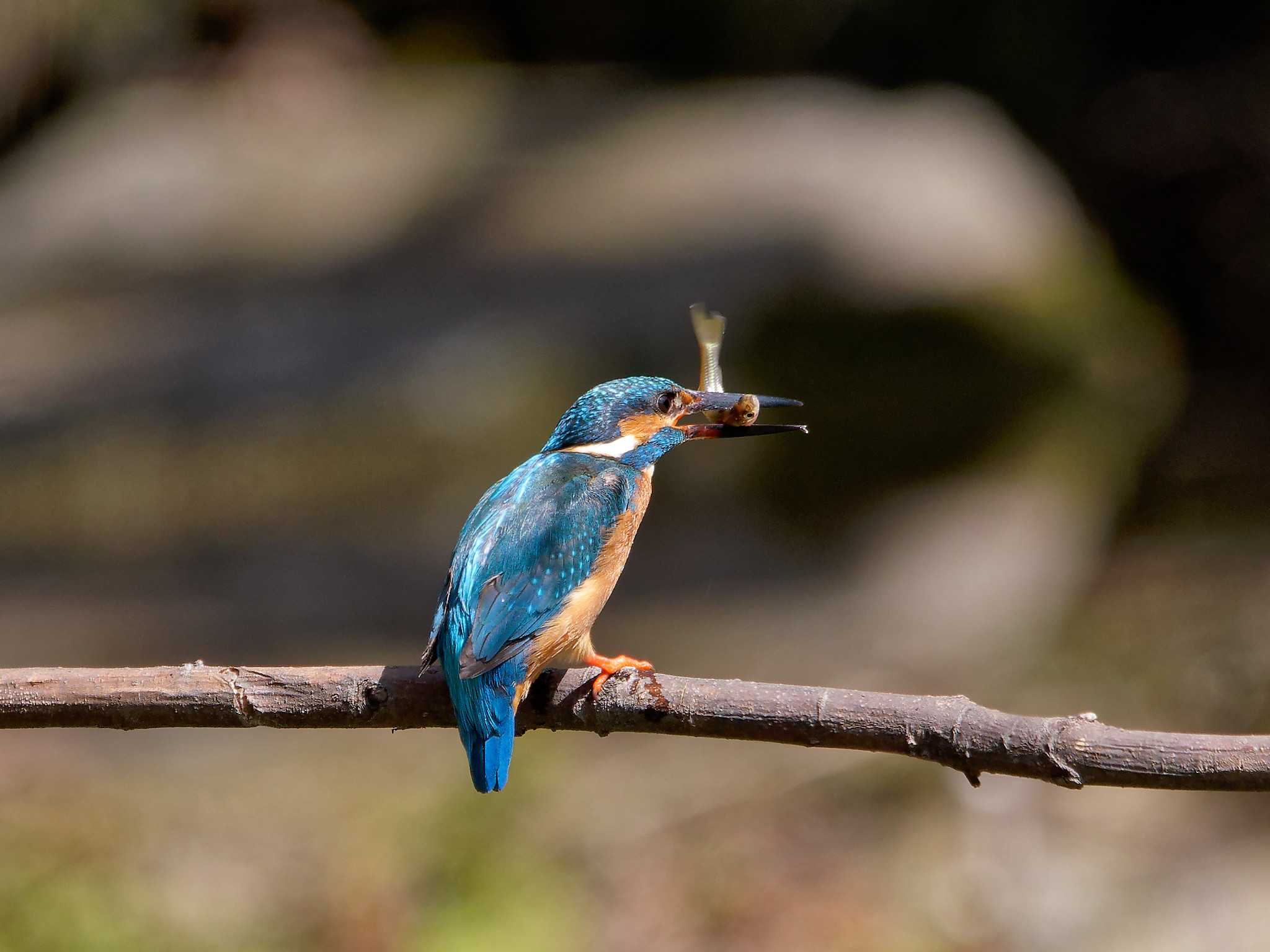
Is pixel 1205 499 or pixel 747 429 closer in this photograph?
pixel 747 429

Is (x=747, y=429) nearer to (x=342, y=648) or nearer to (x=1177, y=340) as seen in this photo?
(x=342, y=648)

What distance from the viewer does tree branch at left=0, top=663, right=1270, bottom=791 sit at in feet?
5.59

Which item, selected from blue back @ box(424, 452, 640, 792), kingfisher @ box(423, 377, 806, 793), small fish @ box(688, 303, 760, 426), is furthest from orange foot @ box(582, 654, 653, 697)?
small fish @ box(688, 303, 760, 426)

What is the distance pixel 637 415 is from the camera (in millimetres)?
2943

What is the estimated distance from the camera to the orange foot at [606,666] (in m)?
2.13

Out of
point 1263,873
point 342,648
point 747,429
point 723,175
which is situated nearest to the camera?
point 747,429

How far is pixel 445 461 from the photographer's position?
17.8 ft

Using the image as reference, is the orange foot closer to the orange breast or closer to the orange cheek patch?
the orange breast

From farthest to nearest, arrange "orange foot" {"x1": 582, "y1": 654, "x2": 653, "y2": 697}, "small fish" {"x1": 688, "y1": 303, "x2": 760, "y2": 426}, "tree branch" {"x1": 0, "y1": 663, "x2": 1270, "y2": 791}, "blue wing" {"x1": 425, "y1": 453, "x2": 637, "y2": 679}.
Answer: "small fish" {"x1": 688, "y1": 303, "x2": 760, "y2": 426}, "blue wing" {"x1": 425, "y1": 453, "x2": 637, "y2": 679}, "orange foot" {"x1": 582, "y1": 654, "x2": 653, "y2": 697}, "tree branch" {"x1": 0, "y1": 663, "x2": 1270, "y2": 791}

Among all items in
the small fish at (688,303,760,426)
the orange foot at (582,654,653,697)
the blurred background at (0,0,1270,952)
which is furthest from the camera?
the blurred background at (0,0,1270,952)

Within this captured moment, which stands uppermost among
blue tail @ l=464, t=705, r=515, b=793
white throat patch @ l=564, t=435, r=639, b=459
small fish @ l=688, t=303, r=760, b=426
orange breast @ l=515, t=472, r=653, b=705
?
small fish @ l=688, t=303, r=760, b=426

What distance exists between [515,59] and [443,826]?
5382 mm

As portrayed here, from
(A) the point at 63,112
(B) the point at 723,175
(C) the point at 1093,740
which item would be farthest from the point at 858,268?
(A) the point at 63,112

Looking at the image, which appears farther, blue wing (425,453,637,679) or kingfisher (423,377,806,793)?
blue wing (425,453,637,679)
